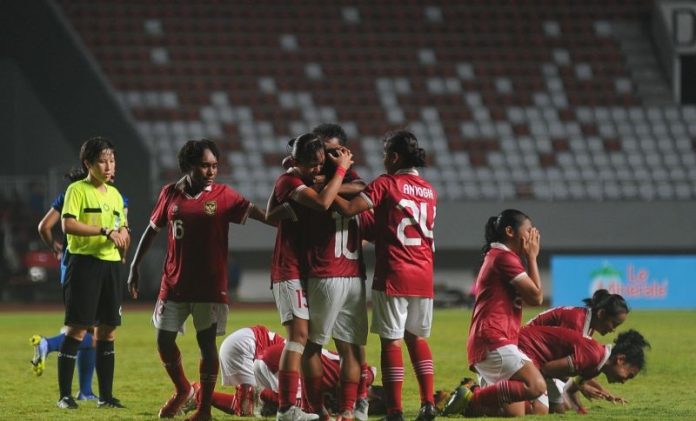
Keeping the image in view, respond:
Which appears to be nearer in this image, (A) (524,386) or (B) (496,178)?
(A) (524,386)

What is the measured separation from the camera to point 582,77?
28.4 m

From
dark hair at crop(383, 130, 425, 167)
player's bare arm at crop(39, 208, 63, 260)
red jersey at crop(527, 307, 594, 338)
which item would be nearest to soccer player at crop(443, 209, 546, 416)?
dark hair at crop(383, 130, 425, 167)

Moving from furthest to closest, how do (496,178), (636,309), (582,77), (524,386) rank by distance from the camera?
(582,77)
(496,178)
(636,309)
(524,386)

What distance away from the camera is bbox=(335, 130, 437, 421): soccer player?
6.87 meters

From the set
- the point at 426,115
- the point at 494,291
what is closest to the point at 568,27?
the point at 426,115

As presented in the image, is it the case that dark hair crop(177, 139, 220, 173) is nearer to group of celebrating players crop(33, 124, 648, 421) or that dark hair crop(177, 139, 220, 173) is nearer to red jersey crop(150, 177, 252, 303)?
group of celebrating players crop(33, 124, 648, 421)

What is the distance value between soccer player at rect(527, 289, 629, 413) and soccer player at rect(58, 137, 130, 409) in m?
2.72

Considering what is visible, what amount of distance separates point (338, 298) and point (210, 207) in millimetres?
926

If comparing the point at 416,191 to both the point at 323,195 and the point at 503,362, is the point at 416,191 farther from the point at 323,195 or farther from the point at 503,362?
the point at 503,362

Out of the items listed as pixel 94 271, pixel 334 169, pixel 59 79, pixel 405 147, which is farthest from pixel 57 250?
pixel 59 79

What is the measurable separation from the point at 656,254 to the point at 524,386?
18.6 metres

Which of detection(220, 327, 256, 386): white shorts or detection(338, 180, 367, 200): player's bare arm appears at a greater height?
detection(338, 180, 367, 200): player's bare arm

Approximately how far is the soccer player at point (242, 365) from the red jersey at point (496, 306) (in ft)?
3.97

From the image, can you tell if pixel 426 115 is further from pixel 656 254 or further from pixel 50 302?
pixel 50 302
